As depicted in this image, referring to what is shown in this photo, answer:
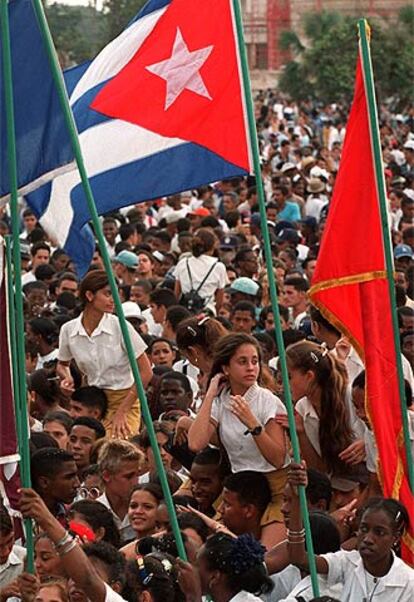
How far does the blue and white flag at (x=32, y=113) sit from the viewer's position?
7.62 m

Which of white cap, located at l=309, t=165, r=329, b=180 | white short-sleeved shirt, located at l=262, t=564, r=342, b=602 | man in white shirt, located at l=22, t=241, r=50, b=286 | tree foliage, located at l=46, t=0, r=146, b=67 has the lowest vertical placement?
tree foliage, located at l=46, t=0, r=146, b=67

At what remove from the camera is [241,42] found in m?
8.62

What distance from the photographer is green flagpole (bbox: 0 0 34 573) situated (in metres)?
7.05

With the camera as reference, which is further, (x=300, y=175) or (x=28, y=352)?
(x=300, y=175)

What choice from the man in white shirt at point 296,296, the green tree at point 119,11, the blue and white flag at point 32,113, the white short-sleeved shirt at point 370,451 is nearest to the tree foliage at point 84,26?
the green tree at point 119,11

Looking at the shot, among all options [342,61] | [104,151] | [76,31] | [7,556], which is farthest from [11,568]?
[76,31]

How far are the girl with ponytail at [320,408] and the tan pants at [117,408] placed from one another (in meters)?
2.29

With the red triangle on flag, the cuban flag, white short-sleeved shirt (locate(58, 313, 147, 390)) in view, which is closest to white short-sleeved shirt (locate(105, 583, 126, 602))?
the cuban flag

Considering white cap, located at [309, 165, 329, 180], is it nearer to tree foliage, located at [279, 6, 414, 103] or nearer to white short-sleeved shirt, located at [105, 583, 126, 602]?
white short-sleeved shirt, located at [105, 583, 126, 602]

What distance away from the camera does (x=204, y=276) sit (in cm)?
1588

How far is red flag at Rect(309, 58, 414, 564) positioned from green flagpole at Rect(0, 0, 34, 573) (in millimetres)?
1508

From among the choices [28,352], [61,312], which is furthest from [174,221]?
[28,352]

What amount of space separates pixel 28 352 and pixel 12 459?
18.1ft

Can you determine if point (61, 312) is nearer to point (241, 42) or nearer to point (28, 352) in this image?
point (28, 352)
